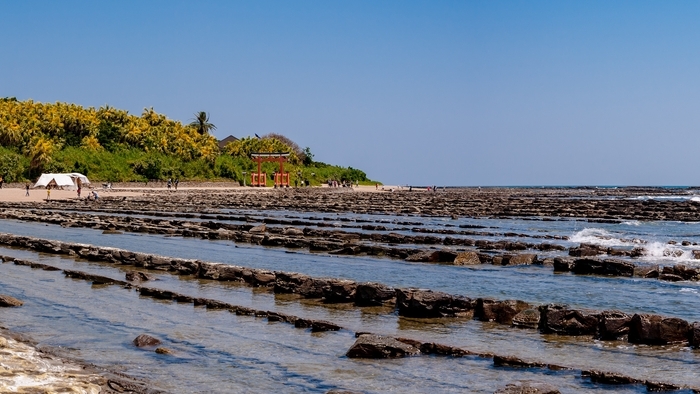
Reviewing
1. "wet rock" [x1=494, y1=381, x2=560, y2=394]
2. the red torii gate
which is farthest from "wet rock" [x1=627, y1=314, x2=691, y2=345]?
the red torii gate

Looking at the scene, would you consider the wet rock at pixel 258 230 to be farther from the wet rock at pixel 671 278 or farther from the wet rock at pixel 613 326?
the wet rock at pixel 613 326

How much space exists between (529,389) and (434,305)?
5.84m

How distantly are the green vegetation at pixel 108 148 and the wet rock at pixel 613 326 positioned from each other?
8082 centimetres

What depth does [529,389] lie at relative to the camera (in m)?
8.77

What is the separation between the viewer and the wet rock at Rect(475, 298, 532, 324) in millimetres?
14102

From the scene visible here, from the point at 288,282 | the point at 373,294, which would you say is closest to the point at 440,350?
the point at 373,294

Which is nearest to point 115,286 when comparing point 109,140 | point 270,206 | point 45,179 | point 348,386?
point 348,386

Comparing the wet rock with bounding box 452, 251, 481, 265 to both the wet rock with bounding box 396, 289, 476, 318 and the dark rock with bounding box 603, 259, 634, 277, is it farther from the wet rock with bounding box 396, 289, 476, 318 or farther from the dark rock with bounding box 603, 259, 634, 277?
the wet rock with bounding box 396, 289, 476, 318

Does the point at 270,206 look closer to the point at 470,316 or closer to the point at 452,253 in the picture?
the point at 452,253

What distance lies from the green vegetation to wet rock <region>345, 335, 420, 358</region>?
79.8 meters

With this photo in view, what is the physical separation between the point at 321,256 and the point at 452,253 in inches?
191

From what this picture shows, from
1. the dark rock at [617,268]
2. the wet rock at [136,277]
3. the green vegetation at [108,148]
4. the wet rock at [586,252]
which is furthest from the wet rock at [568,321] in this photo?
the green vegetation at [108,148]

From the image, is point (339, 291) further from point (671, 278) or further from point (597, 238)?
point (597, 238)

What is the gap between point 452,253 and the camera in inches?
987
